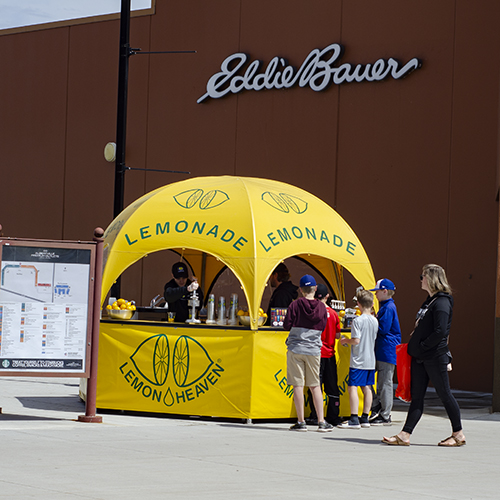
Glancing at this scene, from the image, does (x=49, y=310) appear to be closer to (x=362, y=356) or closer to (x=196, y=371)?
(x=196, y=371)

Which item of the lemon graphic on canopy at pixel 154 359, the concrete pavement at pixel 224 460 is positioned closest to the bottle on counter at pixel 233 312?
the lemon graphic on canopy at pixel 154 359

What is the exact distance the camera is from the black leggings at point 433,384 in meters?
8.88

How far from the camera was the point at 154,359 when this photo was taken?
36.0 feet

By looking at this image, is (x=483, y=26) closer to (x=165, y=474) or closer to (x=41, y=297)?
(x=41, y=297)

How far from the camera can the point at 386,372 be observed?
11.1 m

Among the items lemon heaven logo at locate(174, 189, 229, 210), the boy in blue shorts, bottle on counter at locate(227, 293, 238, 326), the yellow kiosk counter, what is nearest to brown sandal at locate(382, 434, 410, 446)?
the boy in blue shorts

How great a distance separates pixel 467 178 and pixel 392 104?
2043mm

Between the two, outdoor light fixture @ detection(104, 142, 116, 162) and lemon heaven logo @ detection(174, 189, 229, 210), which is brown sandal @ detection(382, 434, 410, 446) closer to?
lemon heaven logo @ detection(174, 189, 229, 210)

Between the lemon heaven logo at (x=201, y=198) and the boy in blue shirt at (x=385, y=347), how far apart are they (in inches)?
91.0

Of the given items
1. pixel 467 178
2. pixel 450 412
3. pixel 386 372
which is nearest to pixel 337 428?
pixel 386 372

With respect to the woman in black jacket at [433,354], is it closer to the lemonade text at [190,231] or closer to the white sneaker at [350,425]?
the white sneaker at [350,425]

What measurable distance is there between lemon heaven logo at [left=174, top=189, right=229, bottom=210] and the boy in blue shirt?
2.31 metres

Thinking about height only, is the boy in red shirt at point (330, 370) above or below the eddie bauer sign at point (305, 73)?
below

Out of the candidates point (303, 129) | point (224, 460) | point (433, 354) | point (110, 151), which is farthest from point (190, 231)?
point (110, 151)
